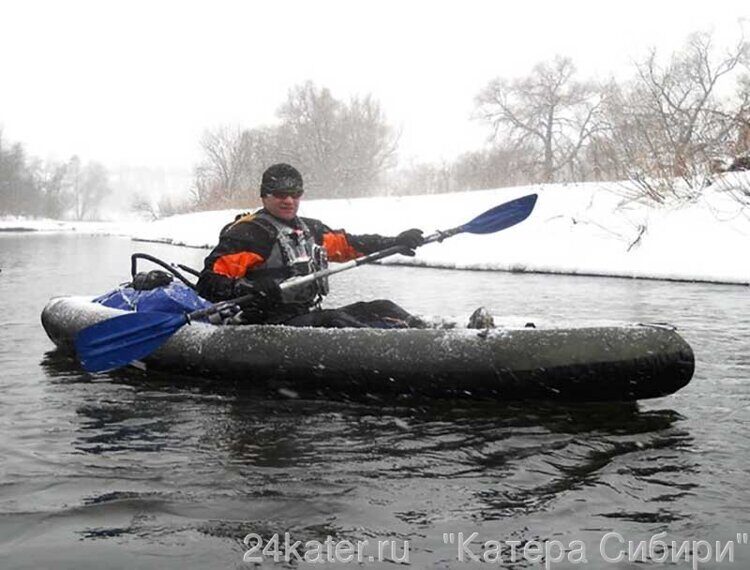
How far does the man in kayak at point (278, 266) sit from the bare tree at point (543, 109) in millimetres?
28896

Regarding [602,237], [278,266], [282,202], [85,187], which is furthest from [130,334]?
[85,187]

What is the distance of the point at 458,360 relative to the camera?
3855 millimetres

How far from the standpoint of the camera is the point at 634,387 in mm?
3684

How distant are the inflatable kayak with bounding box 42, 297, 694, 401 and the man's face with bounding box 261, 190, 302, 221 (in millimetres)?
705

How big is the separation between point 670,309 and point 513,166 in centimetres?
2150

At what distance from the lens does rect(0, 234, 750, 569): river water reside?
2.47 m

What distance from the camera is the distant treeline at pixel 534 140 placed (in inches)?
537

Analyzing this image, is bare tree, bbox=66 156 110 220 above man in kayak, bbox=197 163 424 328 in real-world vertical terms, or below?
above

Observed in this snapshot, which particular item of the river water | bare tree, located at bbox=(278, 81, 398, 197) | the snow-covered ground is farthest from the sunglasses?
bare tree, located at bbox=(278, 81, 398, 197)

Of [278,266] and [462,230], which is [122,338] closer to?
[278,266]

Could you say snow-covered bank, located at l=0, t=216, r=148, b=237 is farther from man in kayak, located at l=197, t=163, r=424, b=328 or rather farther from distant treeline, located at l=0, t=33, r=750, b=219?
man in kayak, located at l=197, t=163, r=424, b=328

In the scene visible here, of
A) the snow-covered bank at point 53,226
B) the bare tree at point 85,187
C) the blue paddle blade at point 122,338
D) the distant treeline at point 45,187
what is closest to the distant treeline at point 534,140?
the snow-covered bank at point 53,226

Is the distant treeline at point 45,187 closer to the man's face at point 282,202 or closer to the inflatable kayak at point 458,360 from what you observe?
the man's face at point 282,202

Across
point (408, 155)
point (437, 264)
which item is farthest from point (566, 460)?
point (408, 155)
